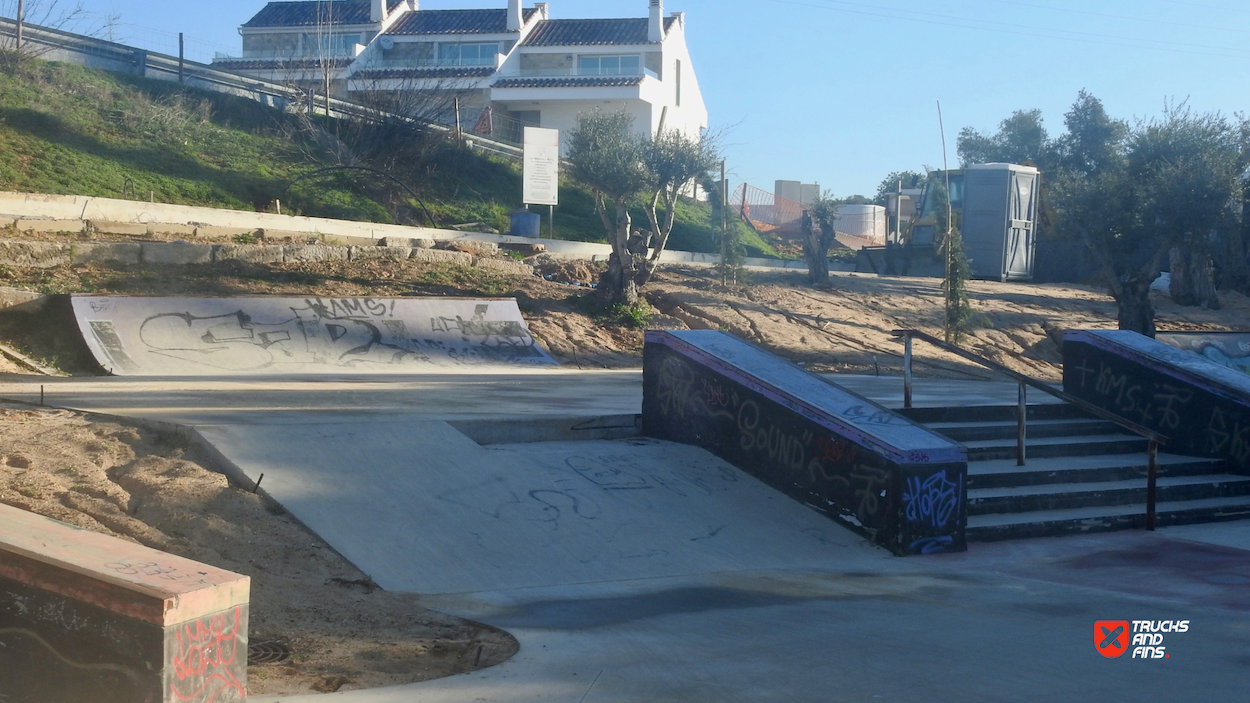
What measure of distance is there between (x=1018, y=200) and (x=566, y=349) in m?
17.7

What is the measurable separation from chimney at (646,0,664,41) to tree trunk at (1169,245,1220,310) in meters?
30.1

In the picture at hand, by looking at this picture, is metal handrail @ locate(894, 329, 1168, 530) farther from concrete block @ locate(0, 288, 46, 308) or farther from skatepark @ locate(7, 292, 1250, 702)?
concrete block @ locate(0, 288, 46, 308)

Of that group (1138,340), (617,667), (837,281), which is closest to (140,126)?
(837,281)

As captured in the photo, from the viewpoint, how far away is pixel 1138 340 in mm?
10023

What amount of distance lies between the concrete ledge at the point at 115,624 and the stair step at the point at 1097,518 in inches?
213

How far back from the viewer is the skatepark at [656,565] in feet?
13.9

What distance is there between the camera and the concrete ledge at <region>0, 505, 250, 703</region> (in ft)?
10.6

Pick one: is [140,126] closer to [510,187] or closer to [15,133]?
[15,133]

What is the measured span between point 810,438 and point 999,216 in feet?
76.8

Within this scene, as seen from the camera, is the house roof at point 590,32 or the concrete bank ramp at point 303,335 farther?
the house roof at point 590,32

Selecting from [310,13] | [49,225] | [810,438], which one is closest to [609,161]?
[49,225]

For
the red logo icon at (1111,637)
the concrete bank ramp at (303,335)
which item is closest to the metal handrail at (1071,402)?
the red logo icon at (1111,637)

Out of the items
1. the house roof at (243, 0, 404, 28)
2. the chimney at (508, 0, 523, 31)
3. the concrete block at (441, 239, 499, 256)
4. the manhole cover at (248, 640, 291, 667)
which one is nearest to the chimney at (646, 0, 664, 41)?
the chimney at (508, 0, 523, 31)

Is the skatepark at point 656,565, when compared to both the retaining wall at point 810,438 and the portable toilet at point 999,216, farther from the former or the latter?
the portable toilet at point 999,216
